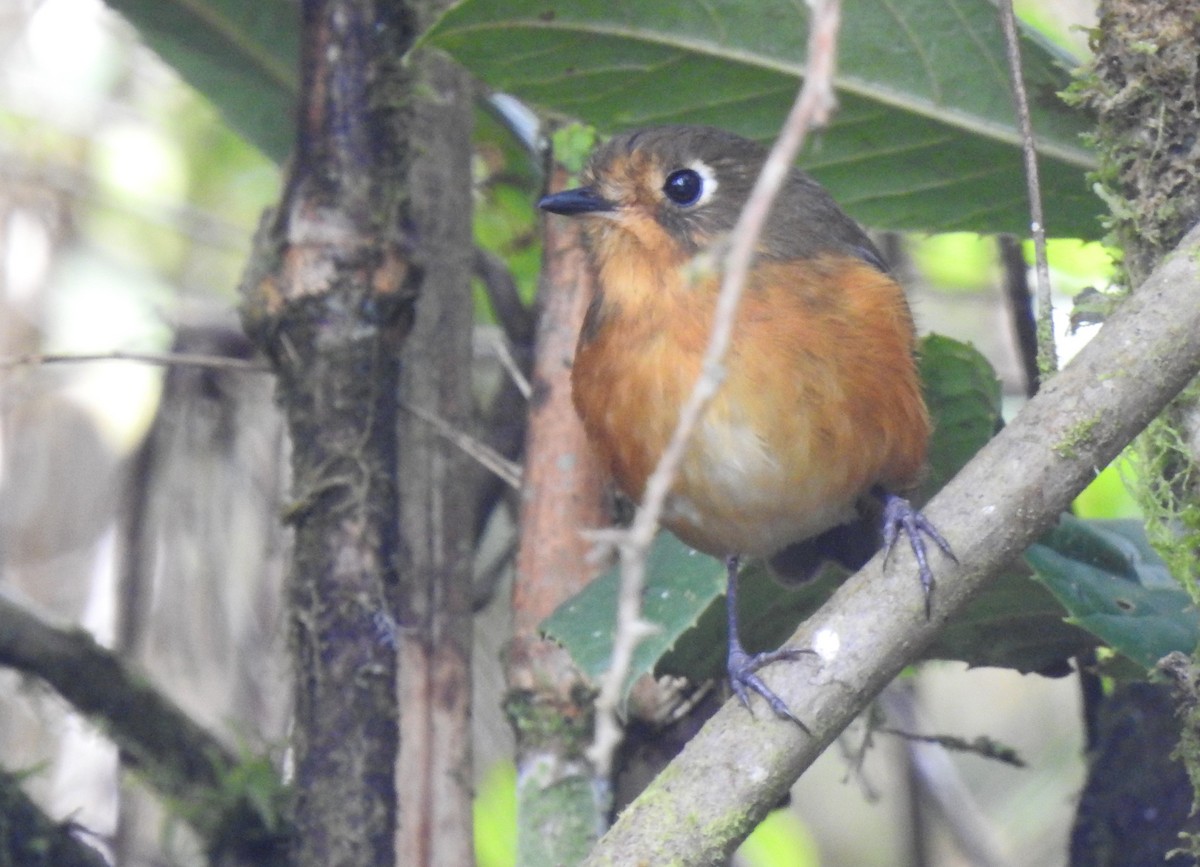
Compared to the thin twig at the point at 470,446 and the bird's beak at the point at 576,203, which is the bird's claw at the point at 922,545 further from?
the thin twig at the point at 470,446

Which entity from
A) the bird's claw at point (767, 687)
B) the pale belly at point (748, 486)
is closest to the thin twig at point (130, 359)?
the pale belly at point (748, 486)

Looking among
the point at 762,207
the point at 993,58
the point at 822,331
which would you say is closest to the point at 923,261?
the point at 993,58

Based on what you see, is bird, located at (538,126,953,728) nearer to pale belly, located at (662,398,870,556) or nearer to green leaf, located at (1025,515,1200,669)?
pale belly, located at (662,398,870,556)

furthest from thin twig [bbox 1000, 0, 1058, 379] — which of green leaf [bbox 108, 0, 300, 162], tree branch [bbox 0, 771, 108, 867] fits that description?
tree branch [bbox 0, 771, 108, 867]

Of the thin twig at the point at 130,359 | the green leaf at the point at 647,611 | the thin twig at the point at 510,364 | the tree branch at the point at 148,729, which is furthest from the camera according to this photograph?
the thin twig at the point at 510,364

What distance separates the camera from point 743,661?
3.33m

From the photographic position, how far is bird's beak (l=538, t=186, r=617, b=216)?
3.41 m

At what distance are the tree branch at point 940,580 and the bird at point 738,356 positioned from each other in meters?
0.68

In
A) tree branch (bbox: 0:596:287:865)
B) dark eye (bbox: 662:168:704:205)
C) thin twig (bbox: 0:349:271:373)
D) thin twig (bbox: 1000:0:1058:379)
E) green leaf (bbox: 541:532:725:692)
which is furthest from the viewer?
tree branch (bbox: 0:596:287:865)

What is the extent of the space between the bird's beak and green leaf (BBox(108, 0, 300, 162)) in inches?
41.7

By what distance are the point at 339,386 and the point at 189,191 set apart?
298cm

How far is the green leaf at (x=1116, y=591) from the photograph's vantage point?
292cm

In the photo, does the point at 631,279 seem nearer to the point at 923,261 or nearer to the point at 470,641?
the point at 470,641

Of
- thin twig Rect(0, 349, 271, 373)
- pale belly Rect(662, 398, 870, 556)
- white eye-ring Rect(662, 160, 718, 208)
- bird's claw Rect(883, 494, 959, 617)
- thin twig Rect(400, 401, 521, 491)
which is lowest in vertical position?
bird's claw Rect(883, 494, 959, 617)
